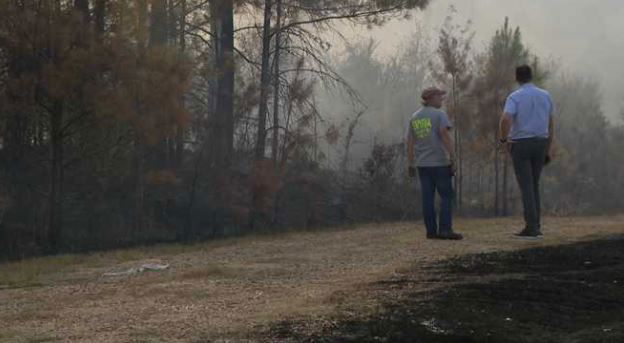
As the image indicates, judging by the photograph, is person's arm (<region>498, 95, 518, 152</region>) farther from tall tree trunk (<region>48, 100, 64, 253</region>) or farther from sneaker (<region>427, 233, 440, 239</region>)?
tall tree trunk (<region>48, 100, 64, 253</region>)

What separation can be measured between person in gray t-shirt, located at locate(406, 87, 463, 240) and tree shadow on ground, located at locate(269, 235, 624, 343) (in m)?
2.65

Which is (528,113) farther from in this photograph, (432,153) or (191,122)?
(191,122)

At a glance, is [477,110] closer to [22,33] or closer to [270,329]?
[22,33]

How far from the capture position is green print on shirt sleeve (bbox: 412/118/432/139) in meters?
10.6

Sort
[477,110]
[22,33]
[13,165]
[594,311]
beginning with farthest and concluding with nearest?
[477,110] → [13,165] → [22,33] → [594,311]

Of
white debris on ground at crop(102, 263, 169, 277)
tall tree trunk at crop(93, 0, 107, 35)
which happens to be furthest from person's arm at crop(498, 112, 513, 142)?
tall tree trunk at crop(93, 0, 107, 35)

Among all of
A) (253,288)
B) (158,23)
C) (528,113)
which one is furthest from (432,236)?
(158,23)

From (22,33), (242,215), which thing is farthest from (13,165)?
(242,215)

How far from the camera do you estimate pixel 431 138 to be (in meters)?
10.6

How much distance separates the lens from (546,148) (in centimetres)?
1049

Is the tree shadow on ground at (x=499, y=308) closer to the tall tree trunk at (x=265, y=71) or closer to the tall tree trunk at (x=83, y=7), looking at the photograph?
the tall tree trunk at (x=83, y=7)

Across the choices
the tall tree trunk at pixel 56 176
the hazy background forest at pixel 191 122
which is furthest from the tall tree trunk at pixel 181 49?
the tall tree trunk at pixel 56 176

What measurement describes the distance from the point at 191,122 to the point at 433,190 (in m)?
8.32

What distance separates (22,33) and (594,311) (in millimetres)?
10687
